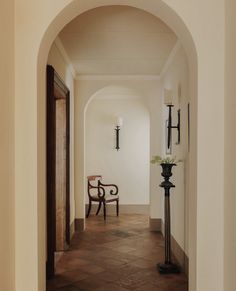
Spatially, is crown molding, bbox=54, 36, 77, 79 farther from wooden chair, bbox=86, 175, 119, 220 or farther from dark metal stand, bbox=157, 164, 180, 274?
wooden chair, bbox=86, 175, 119, 220

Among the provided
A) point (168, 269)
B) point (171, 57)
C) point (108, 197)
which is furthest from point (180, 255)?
point (108, 197)

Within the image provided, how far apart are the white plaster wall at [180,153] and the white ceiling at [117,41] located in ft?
1.00

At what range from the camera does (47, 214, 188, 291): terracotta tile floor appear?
370 centimetres

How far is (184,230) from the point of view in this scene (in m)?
4.03
